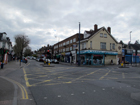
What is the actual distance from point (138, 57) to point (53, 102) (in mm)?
52278

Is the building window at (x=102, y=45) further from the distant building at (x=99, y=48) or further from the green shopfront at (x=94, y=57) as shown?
the green shopfront at (x=94, y=57)

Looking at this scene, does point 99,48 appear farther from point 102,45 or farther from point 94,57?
point 94,57

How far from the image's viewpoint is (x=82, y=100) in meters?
5.60

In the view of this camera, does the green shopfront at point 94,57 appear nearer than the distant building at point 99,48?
Yes

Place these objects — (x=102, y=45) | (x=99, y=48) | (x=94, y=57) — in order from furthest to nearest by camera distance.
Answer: (x=102, y=45) → (x=99, y=48) → (x=94, y=57)

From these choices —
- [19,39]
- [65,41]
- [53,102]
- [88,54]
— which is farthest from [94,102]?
[19,39]

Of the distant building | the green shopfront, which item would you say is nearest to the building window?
the distant building

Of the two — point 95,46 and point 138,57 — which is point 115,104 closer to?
point 95,46

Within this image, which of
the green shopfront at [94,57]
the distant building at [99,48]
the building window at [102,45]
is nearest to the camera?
the green shopfront at [94,57]

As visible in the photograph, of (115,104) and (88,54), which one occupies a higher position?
(88,54)

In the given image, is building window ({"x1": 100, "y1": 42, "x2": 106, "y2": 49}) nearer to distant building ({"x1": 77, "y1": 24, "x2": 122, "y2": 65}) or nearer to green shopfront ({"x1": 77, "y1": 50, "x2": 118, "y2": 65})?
distant building ({"x1": 77, "y1": 24, "x2": 122, "y2": 65})

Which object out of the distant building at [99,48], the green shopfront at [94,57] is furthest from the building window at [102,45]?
the green shopfront at [94,57]

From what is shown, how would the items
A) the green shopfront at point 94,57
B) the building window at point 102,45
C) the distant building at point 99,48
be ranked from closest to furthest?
the green shopfront at point 94,57 < the distant building at point 99,48 < the building window at point 102,45

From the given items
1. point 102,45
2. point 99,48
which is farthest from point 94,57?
point 102,45
